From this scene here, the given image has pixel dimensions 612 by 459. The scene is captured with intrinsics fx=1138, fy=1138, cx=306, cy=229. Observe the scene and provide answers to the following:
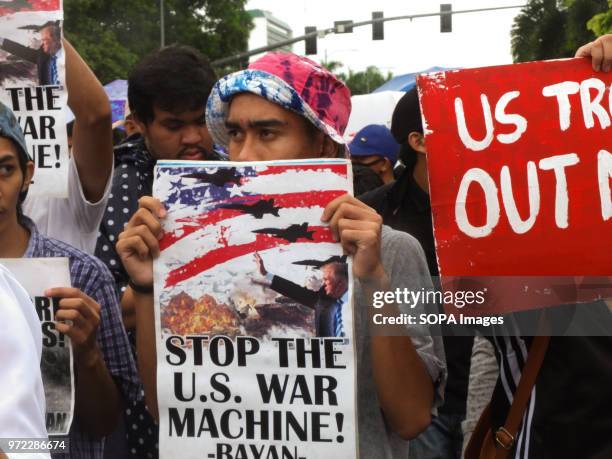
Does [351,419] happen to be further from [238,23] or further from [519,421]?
[238,23]

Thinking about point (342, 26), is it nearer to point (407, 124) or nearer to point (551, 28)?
point (551, 28)

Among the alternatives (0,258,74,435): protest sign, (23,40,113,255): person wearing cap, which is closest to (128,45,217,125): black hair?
(23,40,113,255): person wearing cap

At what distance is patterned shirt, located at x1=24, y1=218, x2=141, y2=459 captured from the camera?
2963mm

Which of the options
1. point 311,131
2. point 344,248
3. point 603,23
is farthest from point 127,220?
point 603,23

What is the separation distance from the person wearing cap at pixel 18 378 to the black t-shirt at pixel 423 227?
241 centimetres

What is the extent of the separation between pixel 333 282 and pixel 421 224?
189cm

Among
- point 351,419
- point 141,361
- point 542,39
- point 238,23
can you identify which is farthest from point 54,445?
point 238,23

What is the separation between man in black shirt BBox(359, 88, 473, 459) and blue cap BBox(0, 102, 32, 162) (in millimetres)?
1658

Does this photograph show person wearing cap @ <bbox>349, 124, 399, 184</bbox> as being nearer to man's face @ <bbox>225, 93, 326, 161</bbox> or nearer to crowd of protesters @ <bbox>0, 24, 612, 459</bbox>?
crowd of protesters @ <bbox>0, 24, 612, 459</bbox>

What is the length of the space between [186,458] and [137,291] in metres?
0.39

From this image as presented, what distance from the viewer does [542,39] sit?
3603 cm

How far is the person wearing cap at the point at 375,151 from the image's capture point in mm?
6441
